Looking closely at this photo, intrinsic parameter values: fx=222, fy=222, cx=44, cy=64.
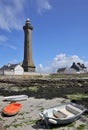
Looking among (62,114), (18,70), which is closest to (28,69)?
(18,70)

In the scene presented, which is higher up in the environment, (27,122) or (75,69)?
(75,69)

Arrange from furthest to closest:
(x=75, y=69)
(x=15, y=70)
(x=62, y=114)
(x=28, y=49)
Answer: (x=75, y=69)
(x=28, y=49)
(x=15, y=70)
(x=62, y=114)

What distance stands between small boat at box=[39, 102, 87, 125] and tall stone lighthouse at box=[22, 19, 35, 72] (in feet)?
220

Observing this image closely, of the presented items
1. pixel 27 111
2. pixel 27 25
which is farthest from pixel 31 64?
pixel 27 111

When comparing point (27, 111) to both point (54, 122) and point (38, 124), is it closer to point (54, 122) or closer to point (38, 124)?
point (38, 124)

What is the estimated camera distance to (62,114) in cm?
1689

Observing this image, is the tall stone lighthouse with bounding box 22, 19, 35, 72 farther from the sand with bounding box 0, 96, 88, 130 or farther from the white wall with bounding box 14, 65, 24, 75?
the sand with bounding box 0, 96, 88, 130

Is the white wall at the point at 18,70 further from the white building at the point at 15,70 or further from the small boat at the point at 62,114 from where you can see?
the small boat at the point at 62,114

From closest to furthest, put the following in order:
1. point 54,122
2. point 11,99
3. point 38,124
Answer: point 54,122 < point 38,124 < point 11,99

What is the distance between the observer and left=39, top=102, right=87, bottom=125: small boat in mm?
15547

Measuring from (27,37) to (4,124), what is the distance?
7495 centimetres

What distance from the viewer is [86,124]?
52.5 ft

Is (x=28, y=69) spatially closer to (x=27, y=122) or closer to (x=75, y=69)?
(x=75, y=69)

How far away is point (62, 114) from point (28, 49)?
238 feet
